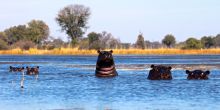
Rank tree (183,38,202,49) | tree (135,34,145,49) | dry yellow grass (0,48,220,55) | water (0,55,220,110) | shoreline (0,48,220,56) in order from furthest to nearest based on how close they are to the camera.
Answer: tree (135,34,145,49) → tree (183,38,202,49) → shoreline (0,48,220,56) → dry yellow grass (0,48,220,55) → water (0,55,220,110)

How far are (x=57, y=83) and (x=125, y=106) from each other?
13.4 metres

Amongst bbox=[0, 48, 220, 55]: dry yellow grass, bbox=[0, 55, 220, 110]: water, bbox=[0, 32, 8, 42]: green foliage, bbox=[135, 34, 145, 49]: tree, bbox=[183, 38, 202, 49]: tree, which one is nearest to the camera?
bbox=[0, 55, 220, 110]: water

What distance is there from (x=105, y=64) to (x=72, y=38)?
85.5 metres

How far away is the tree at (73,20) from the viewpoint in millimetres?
126375

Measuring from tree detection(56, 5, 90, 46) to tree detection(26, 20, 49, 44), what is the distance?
1246 cm

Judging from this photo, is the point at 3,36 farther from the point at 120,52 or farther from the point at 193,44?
the point at 120,52

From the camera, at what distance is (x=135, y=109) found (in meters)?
23.0

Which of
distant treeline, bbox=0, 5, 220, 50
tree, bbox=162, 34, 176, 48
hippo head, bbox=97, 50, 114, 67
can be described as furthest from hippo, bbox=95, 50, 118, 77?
tree, bbox=162, 34, 176, 48

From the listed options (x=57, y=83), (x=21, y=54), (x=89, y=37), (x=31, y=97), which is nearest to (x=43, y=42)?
(x=89, y=37)

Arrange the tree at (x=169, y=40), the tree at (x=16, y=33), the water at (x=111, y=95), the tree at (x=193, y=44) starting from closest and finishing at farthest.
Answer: the water at (x=111, y=95)
the tree at (x=193, y=44)
the tree at (x=169, y=40)
the tree at (x=16, y=33)

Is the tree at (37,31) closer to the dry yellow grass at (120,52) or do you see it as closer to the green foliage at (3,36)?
the green foliage at (3,36)

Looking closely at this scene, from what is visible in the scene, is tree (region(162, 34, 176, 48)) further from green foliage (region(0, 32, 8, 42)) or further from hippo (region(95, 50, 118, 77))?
hippo (region(95, 50, 118, 77))

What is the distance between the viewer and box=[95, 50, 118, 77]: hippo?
4103 cm

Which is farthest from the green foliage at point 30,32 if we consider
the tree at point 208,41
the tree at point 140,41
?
the tree at point 208,41
